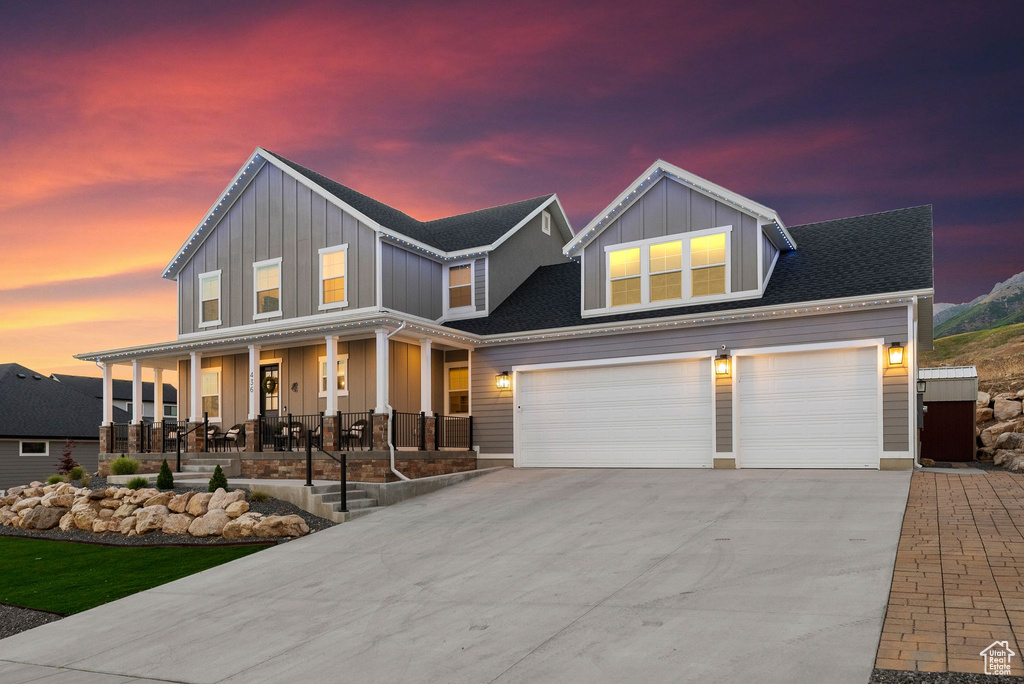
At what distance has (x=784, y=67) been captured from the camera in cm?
2331

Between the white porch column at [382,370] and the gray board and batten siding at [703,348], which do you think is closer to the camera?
the gray board and batten siding at [703,348]

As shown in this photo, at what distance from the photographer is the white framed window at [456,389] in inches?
783

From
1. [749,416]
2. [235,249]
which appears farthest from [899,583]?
[235,249]

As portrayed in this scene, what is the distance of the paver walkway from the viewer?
560 cm

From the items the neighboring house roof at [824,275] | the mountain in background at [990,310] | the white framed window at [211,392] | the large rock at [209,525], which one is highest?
the mountain in background at [990,310]

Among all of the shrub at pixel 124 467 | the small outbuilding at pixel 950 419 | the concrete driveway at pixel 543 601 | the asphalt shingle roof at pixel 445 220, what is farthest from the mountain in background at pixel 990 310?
the shrub at pixel 124 467

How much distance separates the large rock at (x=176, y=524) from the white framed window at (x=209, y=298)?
9.17 metres

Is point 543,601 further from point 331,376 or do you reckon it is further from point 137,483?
point 137,483

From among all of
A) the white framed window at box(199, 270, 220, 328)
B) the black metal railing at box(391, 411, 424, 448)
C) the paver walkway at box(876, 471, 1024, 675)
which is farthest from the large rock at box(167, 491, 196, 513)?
the paver walkway at box(876, 471, 1024, 675)

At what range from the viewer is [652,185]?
18047 millimetres

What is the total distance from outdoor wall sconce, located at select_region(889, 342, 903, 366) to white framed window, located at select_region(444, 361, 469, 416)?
32.8ft

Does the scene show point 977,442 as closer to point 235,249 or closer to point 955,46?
point 235,249

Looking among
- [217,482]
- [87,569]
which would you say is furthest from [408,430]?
[87,569]

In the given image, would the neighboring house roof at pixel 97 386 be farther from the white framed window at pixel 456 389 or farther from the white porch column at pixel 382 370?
the white porch column at pixel 382 370
